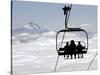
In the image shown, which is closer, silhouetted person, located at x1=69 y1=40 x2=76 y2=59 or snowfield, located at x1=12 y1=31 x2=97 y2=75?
snowfield, located at x1=12 y1=31 x2=97 y2=75

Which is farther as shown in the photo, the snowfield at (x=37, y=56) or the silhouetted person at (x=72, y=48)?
the silhouetted person at (x=72, y=48)

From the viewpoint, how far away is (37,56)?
6.15 ft

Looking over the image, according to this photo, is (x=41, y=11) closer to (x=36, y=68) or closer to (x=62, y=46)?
(x=62, y=46)

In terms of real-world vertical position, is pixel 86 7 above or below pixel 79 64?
above

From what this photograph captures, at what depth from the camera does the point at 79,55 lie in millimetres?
2006

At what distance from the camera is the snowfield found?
181 centimetres

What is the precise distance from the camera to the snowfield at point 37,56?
181 centimetres

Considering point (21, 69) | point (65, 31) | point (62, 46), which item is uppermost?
point (65, 31)

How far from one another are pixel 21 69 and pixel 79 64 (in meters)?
0.56

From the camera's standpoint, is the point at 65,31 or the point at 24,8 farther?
the point at 65,31

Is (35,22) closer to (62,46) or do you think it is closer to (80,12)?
(62,46)

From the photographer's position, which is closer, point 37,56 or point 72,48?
point 37,56

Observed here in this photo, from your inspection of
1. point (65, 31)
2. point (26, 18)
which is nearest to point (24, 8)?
point (26, 18)

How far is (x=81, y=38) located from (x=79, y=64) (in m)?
0.25
